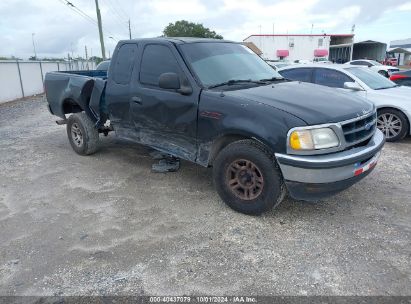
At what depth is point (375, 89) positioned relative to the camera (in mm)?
7434

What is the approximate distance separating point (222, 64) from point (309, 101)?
128 centimetres

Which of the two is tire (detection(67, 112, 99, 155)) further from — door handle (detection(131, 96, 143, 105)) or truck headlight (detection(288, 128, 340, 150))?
truck headlight (detection(288, 128, 340, 150))

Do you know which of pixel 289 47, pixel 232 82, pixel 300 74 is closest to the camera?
pixel 232 82

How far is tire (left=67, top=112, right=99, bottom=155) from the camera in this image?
6172 millimetres

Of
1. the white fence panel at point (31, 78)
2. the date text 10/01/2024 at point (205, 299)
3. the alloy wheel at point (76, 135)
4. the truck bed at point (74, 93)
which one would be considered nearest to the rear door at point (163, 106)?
the truck bed at point (74, 93)

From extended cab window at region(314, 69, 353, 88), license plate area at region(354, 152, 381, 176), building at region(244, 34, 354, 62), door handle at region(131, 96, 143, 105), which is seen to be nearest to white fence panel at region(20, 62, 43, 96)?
extended cab window at region(314, 69, 353, 88)

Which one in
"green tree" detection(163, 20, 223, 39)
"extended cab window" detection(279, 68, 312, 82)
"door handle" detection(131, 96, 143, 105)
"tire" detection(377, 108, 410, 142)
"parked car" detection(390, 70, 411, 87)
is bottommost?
"tire" detection(377, 108, 410, 142)

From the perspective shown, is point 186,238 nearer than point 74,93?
Yes

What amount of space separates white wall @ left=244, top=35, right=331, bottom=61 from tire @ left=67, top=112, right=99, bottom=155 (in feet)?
160

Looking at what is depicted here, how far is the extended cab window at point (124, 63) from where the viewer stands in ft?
16.6

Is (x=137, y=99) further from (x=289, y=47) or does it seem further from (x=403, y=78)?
(x=289, y=47)

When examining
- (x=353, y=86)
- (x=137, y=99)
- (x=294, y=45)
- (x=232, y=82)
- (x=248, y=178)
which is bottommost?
(x=248, y=178)

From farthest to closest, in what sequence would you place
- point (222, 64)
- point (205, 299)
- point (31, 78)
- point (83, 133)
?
point (31, 78) < point (83, 133) < point (222, 64) < point (205, 299)

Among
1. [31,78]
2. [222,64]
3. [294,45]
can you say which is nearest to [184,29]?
[294,45]
